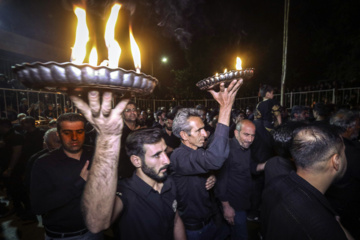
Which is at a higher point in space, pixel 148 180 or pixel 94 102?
pixel 94 102

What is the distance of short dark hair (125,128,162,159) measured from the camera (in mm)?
2293

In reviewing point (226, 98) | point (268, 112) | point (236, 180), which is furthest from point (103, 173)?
point (268, 112)

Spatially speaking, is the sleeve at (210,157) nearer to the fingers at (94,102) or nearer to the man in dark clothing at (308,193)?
the man in dark clothing at (308,193)

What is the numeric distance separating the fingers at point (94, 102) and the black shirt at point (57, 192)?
4.89 ft

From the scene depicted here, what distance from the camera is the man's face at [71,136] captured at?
9.39 feet

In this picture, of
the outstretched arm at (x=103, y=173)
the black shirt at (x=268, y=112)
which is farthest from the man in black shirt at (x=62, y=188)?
Answer: the black shirt at (x=268, y=112)

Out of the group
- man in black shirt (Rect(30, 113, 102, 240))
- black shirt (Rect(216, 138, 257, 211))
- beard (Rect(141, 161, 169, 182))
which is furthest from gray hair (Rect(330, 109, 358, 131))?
man in black shirt (Rect(30, 113, 102, 240))

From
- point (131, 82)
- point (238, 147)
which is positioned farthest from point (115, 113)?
point (238, 147)

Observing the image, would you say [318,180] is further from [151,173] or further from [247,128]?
[247,128]

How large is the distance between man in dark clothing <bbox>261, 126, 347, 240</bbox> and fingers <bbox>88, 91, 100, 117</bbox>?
1691mm

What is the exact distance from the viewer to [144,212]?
2.04m

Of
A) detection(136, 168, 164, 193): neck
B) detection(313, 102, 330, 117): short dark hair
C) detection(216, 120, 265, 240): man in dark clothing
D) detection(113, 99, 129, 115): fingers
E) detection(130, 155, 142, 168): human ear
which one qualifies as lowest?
detection(216, 120, 265, 240): man in dark clothing

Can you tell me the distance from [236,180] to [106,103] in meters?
3.10

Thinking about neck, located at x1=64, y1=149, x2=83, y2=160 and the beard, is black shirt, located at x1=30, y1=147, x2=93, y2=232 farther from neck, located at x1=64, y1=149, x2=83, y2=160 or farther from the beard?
the beard
